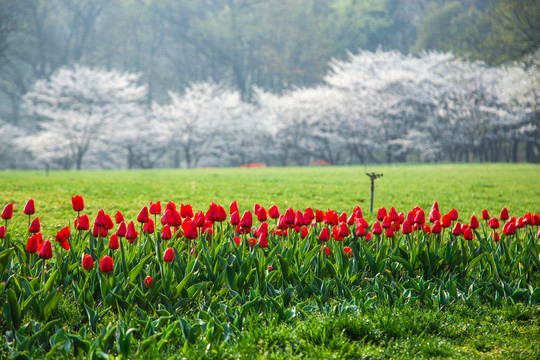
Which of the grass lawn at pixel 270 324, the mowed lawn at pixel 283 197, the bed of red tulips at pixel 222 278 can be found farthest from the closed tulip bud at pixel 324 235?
the mowed lawn at pixel 283 197

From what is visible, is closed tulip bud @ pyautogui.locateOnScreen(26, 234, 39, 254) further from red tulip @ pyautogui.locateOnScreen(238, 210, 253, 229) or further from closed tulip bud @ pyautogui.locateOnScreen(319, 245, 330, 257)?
closed tulip bud @ pyautogui.locateOnScreen(319, 245, 330, 257)

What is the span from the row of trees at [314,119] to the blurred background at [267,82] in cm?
13

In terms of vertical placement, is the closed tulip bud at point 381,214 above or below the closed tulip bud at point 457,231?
above

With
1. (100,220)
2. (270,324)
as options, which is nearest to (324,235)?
(270,324)

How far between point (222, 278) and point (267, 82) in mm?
48809

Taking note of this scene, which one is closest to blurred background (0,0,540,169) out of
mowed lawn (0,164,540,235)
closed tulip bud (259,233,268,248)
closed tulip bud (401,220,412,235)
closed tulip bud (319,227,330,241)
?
mowed lawn (0,164,540,235)

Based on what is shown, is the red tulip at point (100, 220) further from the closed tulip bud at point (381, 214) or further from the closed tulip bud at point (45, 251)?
the closed tulip bud at point (381, 214)

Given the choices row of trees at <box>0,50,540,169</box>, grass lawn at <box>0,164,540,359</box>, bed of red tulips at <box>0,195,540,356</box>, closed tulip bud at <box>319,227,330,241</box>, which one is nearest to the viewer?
grass lawn at <box>0,164,540,359</box>

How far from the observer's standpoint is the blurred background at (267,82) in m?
32.2

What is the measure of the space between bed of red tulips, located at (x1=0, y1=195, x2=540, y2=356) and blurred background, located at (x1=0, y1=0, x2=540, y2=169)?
2782 centimetres

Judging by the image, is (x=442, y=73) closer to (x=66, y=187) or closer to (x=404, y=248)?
(x=66, y=187)

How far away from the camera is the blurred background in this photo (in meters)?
32.2

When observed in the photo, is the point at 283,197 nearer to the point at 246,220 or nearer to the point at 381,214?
the point at 381,214

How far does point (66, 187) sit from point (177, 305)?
1015cm
